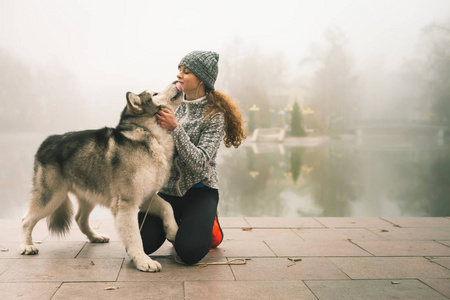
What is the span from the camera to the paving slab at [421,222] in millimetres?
4328

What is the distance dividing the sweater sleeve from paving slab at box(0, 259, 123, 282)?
86 centimetres

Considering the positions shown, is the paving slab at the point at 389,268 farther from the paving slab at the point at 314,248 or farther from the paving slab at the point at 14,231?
the paving slab at the point at 14,231

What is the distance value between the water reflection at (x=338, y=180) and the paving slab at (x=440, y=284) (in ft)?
10.1

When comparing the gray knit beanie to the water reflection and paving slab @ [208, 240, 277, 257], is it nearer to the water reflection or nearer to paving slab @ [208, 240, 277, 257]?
paving slab @ [208, 240, 277, 257]

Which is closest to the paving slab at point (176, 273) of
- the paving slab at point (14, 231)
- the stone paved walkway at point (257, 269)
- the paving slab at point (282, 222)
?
the stone paved walkway at point (257, 269)

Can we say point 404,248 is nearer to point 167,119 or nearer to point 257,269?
→ point 257,269

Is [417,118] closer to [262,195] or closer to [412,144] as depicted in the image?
[412,144]

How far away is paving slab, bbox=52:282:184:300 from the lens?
215cm

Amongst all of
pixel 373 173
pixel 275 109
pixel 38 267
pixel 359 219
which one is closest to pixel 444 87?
pixel 373 173

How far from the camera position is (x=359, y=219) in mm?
4590

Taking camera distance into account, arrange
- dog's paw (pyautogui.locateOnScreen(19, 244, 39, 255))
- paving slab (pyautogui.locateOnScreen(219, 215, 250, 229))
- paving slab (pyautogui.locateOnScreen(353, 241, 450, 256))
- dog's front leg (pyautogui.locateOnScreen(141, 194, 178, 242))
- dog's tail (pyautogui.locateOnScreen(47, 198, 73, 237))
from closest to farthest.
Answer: dog's front leg (pyautogui.locateOnScreen(141, 194, 178, 242)) < dog's paw (pyautogui.locateOnScreen(19, 244, 39, 255)) < dog's tail (pyautogui.locateOnScreen(47, 198, 73, 237)) < paving slab (pyautogui.locateOnScreen(353, 241, 450, 256)) < paving slab (pyautogui.locateOnScreen(219, 215, 250, 229))

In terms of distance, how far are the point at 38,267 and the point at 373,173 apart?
31.5 feet

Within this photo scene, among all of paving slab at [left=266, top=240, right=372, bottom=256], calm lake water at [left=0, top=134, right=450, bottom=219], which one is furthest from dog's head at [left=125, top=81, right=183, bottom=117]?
calm lake water at [left=0, top=134, right=450, bottom=219]

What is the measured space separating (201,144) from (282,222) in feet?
6.06
